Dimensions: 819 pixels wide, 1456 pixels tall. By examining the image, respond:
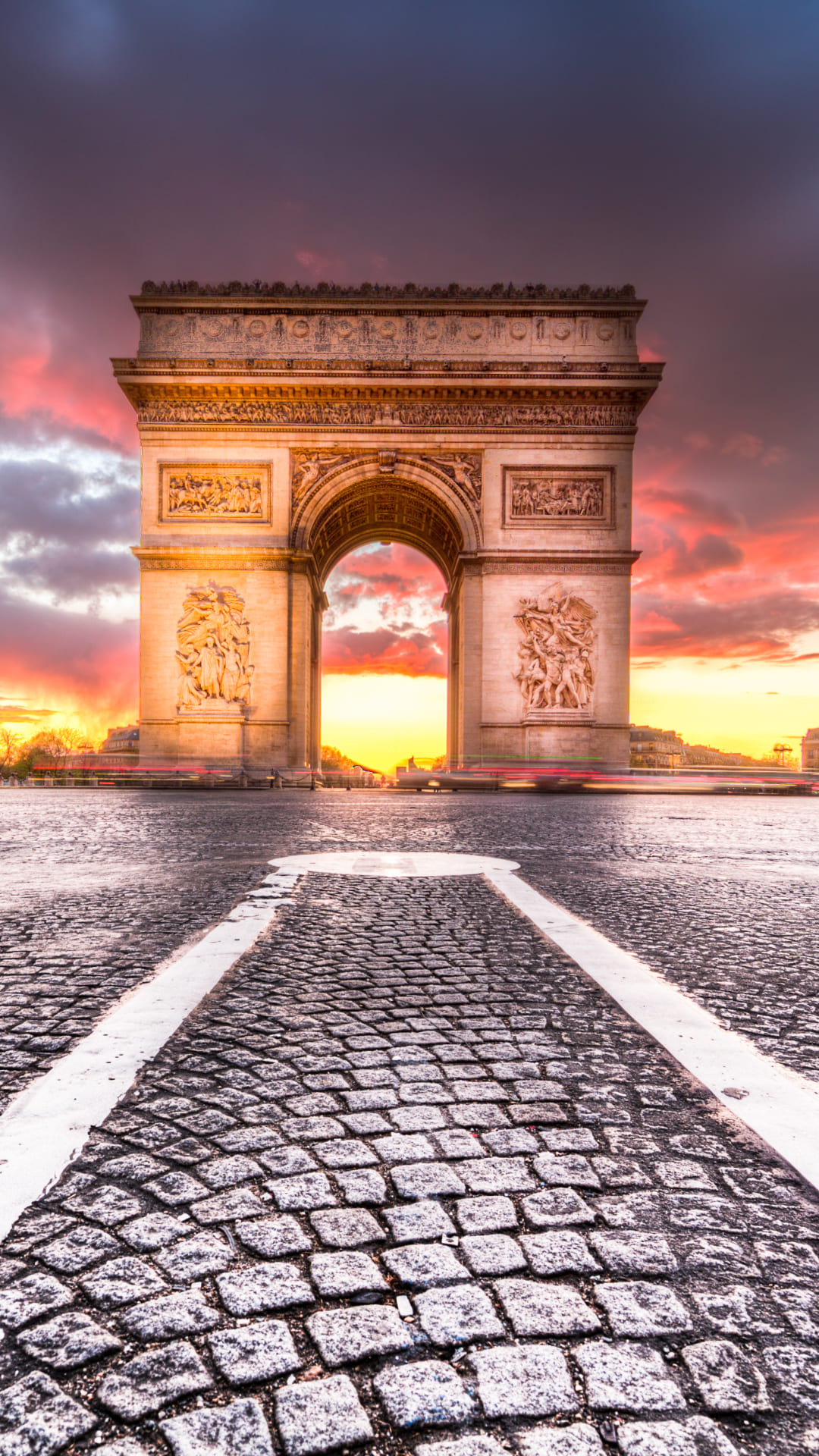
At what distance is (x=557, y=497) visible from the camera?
956 inches

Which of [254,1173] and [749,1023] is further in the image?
[749,1023]

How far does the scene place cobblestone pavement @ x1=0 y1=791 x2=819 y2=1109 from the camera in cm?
227

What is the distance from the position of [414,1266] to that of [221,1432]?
1.11ft

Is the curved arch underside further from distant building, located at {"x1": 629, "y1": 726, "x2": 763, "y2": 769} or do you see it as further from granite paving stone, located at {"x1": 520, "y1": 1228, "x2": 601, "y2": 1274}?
granite paving stone, located at {"x1": 520, "y1": 1228, "x2": 601, "y2": 1274}

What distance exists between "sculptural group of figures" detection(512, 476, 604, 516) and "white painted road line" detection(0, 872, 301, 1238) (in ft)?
76.1

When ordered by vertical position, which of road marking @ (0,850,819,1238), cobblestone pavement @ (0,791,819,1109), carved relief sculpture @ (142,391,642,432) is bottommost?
cobblestone pavement @ (0,791,819,1109)

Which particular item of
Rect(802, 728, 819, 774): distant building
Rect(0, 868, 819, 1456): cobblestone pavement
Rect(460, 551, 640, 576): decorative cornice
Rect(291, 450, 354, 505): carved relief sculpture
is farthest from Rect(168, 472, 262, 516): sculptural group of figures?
Rect(802, 728, 819, 774): distant building

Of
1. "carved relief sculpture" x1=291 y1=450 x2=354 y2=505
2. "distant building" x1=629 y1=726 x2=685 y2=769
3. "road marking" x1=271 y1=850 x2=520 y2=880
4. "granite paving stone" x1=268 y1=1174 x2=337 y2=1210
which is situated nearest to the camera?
"granite paving stone" x1=268 y1=1174 x2=337 y2=1210

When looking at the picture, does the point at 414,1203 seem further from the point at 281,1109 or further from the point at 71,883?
the point at 71,883

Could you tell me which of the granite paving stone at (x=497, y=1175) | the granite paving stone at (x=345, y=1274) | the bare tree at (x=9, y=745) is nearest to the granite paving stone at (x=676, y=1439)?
the granite paving stone at (x=345, y=1274)

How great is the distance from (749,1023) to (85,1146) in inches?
65.5

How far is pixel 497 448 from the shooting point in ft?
79.7

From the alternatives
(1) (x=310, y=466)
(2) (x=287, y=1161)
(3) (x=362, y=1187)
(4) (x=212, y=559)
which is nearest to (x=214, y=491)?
(4) (x=212, y=559)

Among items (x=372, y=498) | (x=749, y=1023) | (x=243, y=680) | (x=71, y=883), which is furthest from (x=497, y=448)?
(x=749, y=1023)
